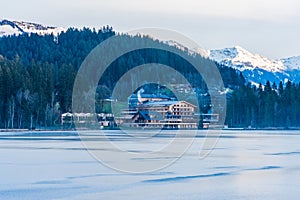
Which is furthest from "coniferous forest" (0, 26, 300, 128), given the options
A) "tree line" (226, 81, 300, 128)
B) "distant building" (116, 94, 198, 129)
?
"distant building" (116, 94, 198, 129)

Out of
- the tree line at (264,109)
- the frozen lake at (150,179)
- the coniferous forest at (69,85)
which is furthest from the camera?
the tree line at (264,109)

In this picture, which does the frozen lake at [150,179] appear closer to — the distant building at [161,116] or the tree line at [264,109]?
the distant building at [161,116]

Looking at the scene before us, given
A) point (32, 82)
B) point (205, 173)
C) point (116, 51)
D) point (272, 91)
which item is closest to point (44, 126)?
point (32, 82)

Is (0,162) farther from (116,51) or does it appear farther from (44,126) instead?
(116,51)

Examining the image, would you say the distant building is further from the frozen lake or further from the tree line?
the frozen lake

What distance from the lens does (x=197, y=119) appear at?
116 m

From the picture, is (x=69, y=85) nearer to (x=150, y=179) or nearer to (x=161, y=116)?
(x=161, y=116)

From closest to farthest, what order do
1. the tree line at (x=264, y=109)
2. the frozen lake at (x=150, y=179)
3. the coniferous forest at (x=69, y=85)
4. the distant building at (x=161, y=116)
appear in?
the frozen lake at (x=150, y=179) → the coniferous forest at (x=69, y=85) → the distant building at (x=161, y=116) → the tree line at (x=264, y=109)

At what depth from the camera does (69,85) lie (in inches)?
3871

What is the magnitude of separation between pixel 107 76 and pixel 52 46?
28.8 meters

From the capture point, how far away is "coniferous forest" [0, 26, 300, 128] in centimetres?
8650

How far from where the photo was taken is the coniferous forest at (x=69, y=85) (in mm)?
86500

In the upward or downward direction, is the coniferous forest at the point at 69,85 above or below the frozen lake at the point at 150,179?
above

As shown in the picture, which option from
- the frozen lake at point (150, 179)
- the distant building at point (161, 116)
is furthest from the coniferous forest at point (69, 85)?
the frozen lake at point (150, 179)
